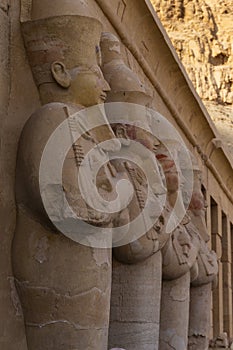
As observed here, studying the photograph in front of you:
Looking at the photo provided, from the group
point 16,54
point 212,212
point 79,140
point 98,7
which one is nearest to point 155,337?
point 79,140

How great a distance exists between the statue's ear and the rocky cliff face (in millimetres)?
12280

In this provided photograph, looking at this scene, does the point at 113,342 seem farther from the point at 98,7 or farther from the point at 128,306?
the point at 98,7

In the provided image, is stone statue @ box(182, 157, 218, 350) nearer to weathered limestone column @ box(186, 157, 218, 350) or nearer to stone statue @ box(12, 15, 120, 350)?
weathered limestone column @ box(186, 157, 218, 350)

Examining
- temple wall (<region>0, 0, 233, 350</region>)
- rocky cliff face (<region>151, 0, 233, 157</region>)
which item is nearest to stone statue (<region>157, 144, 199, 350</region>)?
temple wall (<region>0, 0, 233, 350</region>)

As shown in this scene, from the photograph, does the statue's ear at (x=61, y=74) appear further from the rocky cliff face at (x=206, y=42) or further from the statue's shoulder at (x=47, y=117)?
the rocky cliff face at (x=206, y=42)

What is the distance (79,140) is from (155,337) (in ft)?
5.11

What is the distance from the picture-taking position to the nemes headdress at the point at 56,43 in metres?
4.36

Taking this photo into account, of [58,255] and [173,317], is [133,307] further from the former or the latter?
[58,255]

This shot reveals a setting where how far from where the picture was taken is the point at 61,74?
4.35 metres

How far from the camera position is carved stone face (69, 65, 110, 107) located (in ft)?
14.3

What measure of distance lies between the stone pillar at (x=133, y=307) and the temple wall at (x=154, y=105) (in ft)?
3.22

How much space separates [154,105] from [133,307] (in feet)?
10.8

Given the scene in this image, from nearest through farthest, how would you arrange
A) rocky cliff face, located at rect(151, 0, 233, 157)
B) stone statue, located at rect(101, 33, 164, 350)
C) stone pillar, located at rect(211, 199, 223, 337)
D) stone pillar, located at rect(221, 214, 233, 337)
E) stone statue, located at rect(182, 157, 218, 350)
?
stone statue, located at rect(101, 33, 164, 350) < stone statue, located at rect(182, 157, 218, 350) < stone pillar, located at rect(211, 199, 223, 337) < stone pillar, located at rect(221, 214, 233, 337) < rocky cliff face, located at rect(151, 0, 233, 157)

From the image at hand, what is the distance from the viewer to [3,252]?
4047mm
